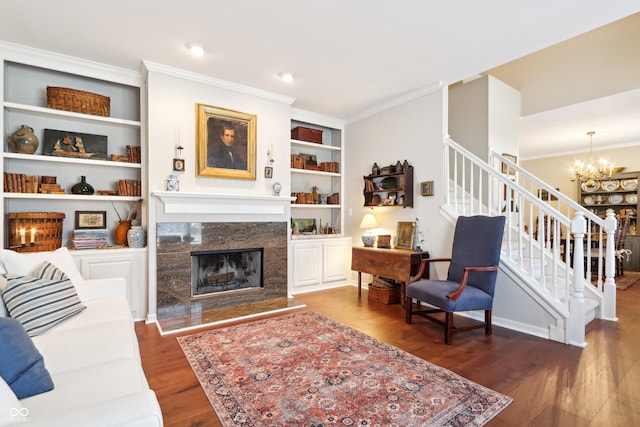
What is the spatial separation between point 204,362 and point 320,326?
1.15 m

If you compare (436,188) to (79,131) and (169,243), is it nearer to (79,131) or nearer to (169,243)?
(169,243)

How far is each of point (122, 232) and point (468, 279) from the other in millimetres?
3603

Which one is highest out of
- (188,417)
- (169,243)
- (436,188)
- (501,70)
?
(501,70)

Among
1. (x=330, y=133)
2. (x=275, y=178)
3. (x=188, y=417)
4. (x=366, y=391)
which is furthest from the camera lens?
(x=330, y=133)

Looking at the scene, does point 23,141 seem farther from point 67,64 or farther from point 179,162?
point 179,162

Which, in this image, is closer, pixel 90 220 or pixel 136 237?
pixel 136 237

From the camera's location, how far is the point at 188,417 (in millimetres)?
1721

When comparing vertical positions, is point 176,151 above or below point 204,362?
above

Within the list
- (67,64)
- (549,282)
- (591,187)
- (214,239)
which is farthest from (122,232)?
(591,187)

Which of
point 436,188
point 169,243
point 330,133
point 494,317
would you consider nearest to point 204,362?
point 169,243

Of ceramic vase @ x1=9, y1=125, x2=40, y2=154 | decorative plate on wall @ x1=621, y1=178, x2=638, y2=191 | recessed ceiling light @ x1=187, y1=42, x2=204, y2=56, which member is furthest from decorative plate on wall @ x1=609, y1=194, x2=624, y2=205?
ceramic vase @ x1=9, y1=125, x2=40, y2=154

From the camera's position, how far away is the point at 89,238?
128 inches

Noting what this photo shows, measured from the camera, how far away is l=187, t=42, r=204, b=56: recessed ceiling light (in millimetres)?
2934

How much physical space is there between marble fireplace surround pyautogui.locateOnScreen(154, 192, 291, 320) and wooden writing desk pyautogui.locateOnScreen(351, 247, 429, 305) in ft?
3.43
